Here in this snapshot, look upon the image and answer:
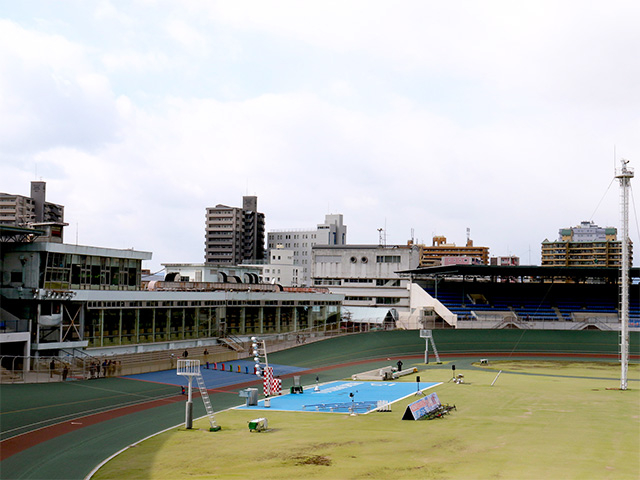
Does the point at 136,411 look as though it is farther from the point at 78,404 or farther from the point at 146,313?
the point at 146,313

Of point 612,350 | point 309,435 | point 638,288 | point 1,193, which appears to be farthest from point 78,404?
point 1,193

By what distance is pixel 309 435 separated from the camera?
1266 inches

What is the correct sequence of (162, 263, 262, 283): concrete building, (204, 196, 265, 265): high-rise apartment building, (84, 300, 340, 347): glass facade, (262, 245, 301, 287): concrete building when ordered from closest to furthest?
(84, 300, 340, 347): glass facade
(162, 263, 262, 283): concrete building
(262, 245, 301, 287): concrete building
(204, 196, 265, 265): high-rise apartment building

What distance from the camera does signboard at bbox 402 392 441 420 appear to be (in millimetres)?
36250

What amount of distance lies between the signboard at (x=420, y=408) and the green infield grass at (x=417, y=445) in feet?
2.04

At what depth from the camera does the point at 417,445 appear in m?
29.5

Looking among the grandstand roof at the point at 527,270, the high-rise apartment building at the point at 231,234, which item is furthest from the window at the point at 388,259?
the high-rise apartment building at the point at 231,234

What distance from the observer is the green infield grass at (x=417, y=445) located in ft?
81.9

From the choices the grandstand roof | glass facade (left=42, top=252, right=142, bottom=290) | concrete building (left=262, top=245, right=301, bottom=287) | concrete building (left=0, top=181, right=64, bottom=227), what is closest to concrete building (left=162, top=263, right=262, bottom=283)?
glass facade (left=42, top=252, right=142, bottom=290)

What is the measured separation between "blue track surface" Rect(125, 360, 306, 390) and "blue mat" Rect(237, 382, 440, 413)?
295 inches

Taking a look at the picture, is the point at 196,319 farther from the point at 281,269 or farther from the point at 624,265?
the point at 281,269

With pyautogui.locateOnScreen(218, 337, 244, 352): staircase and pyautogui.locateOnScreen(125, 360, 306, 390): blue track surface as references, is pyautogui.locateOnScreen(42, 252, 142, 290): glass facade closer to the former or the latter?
pyautogui.locateOnScreen(125, 360, 306, 390): blue track surface

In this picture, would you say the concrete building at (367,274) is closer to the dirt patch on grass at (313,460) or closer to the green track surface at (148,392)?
the green track surface at (148,392)

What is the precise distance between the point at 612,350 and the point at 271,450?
65999 mm
